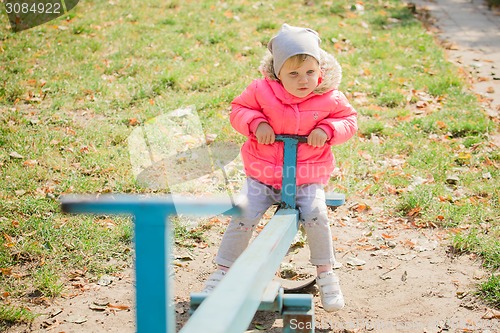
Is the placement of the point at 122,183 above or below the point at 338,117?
below

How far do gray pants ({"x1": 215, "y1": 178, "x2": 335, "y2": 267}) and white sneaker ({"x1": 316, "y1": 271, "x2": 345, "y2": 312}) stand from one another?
0.26 ft

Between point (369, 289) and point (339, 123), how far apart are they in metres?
1.05

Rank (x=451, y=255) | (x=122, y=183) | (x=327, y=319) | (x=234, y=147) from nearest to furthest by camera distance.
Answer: (x=327, y=319), (x=451, y=255), (x=122, y=183), (x=234, y=147)

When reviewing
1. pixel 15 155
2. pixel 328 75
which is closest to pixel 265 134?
pixel 328 75

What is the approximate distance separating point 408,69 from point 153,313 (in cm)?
642

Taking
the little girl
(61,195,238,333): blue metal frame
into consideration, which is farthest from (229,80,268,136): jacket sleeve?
(61,195,238,333): blue metal frame

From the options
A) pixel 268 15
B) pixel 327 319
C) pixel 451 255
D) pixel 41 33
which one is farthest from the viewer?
pixel 268 15

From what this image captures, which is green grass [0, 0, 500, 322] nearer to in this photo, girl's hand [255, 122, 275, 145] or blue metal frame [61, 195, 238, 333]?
girl's hand [255, 122, 275, 145]

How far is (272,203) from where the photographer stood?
152 inches

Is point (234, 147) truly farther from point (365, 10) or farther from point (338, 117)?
point (365, 10)

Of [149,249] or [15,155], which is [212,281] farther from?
[15,155]

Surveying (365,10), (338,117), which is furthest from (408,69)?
(338,117)

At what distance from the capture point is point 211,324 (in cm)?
200

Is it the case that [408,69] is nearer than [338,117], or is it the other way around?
[338,117]
